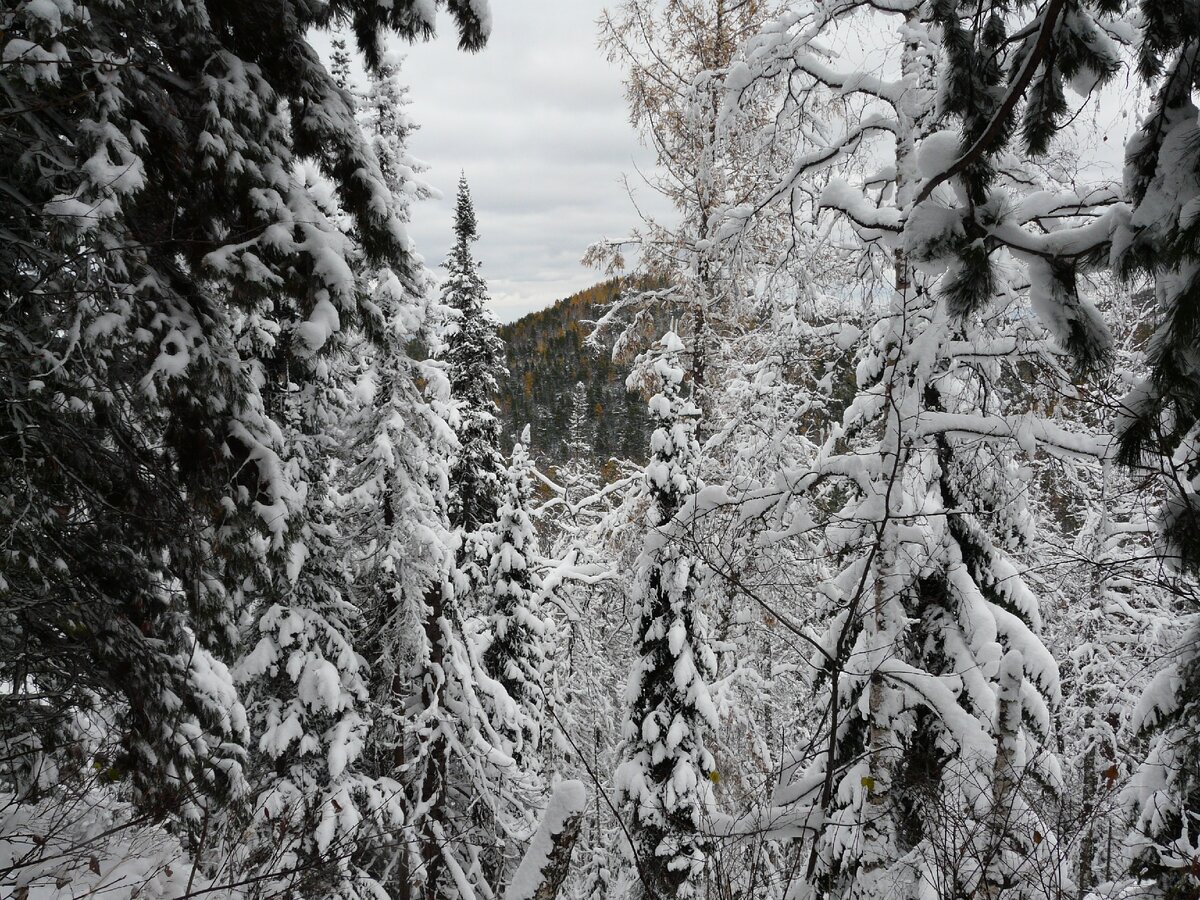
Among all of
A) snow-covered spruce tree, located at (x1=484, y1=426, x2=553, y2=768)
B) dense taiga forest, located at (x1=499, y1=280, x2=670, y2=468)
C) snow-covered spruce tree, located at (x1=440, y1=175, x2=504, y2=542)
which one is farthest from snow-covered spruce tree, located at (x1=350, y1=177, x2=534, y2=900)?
dense taiga forest, located at (x1=499, y1=280, x2=670, y2=468)

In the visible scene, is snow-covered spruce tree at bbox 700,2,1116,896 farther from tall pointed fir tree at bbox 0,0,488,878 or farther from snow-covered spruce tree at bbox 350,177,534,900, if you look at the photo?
snow-covered spruce tree at bbox 350,177,534,900

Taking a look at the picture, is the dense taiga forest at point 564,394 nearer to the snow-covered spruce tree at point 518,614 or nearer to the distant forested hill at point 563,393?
the distant forested hill at point 563,393

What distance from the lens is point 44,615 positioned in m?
4.17

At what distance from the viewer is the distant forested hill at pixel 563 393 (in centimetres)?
7725

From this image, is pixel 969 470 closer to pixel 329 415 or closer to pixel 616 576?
pixel 616 576

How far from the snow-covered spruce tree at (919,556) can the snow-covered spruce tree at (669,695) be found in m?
3.36

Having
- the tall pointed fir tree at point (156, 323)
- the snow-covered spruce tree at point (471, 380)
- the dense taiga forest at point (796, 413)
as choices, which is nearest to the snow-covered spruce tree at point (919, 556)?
the dense taiga forest at point (796, 413)

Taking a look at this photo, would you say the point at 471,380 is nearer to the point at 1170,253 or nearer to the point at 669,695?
the point at 669,695

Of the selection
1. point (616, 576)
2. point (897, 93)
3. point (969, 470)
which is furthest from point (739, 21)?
point (616, 576)

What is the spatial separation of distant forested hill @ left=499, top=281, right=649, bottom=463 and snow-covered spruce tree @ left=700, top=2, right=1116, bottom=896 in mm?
40016

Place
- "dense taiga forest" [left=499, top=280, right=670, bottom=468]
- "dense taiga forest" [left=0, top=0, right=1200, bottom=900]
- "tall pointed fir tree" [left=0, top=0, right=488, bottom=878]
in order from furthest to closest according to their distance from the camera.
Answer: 1. "dense taiga forest" [left=499, top=280, right=670, bottom=468]
2. "tall pointed fir tree" [left=0, top=0, right=488, bottom=878]
3. "dense taiga forest" [left=0, top=0, right=1200, bottom=900]

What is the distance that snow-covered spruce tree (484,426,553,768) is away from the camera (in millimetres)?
13695

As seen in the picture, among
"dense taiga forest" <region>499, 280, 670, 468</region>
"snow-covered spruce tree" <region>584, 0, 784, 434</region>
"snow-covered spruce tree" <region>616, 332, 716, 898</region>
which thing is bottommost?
"snow-covered spruce tree" <region>616, 332, 716, 898</region>

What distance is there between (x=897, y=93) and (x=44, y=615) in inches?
269
